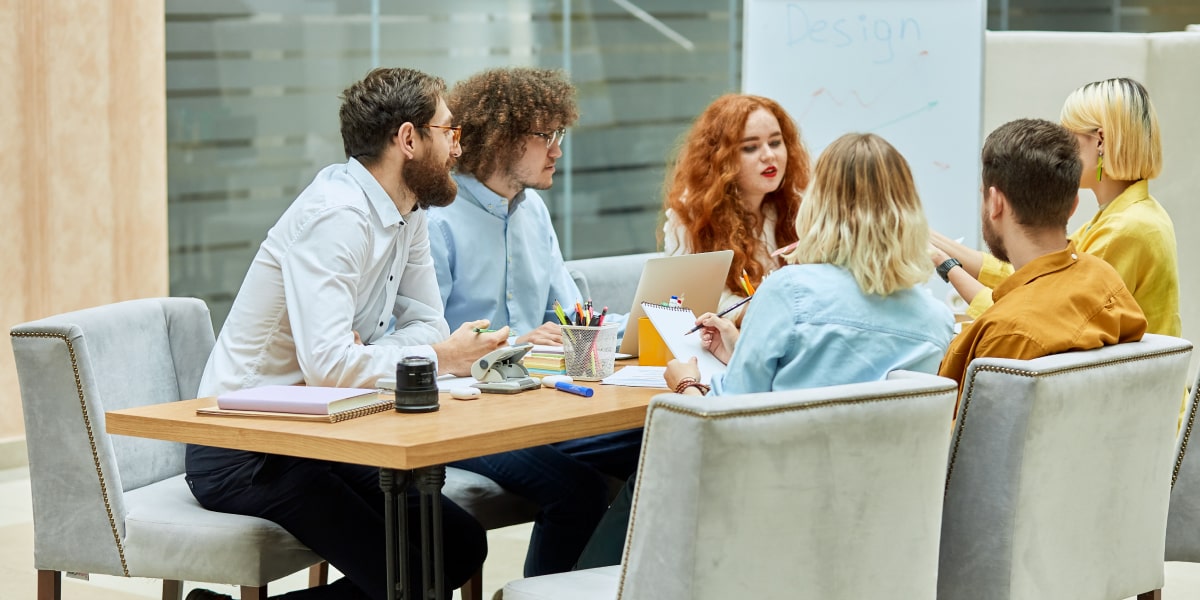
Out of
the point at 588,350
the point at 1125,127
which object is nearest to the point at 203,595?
the point at 588,350

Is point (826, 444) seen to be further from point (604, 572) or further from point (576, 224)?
point (576, 224)

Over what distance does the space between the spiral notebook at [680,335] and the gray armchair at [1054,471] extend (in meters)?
0.60

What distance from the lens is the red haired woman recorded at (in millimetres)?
3641

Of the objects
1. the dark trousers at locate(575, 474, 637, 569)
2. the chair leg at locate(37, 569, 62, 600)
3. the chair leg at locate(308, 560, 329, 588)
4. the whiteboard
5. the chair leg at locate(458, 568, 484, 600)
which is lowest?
the chair leg at locate(308, 560, 329, 588)

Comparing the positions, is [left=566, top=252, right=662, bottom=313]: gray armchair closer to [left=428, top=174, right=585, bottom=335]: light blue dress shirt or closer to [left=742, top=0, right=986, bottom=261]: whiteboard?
[left=428, top=174, right=585, bottom=335]: light blue dress shirt

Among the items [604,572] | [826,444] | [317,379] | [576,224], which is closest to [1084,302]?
[826,444]

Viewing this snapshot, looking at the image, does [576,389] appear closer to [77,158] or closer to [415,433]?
[415,433]

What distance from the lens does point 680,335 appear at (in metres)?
2.72

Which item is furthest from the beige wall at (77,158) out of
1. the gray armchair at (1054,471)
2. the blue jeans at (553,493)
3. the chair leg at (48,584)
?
the gray armchair at (1054,471)

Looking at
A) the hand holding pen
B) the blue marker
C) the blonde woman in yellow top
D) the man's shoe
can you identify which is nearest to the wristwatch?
the blonde woman in yellow top

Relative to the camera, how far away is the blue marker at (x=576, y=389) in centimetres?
248

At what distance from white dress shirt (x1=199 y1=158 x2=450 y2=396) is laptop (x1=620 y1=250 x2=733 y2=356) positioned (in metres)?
0.48

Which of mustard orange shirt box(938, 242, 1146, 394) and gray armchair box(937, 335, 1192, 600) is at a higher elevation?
mustard orange shirt box(938, 242, 1146, 394)

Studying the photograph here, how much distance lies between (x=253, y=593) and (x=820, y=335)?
1171 mm
